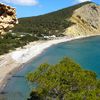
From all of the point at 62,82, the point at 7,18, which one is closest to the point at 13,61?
the point at 62,82

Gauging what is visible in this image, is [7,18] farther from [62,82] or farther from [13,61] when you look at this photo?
[13,61]

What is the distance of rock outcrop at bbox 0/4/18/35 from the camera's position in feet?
81.0

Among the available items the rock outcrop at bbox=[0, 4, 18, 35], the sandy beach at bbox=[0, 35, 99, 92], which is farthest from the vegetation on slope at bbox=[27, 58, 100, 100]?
the sandy beach at bbox=[0, 35, 99, 92]

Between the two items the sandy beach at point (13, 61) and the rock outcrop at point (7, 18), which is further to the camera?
the sandy beach at point (13, 61)

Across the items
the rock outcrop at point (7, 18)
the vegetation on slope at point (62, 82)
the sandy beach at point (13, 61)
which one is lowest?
→ the sandy beach at point (13, 61)

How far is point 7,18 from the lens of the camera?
2466 centimetres

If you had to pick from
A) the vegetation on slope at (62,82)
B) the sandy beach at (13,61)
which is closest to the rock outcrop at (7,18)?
the vegetation on slope at (62,82)

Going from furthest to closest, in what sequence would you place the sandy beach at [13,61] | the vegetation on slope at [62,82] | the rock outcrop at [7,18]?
the sandy beach at [13,61] < the vegetation on slope at [62,82] < the rock outcrop at [7,18]

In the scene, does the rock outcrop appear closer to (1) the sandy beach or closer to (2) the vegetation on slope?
(2) the vegetation on slope

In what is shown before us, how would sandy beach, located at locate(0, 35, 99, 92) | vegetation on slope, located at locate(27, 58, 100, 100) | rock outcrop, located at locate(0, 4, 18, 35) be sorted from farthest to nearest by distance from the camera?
sandy beach, located at locate(0, 35, 99, 92) → vegetation on slope, located at locate(27, 58, 100, 100) → rock outcrop, located at locate(0, 4, 18, 35)

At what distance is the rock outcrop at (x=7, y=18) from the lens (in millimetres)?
24688

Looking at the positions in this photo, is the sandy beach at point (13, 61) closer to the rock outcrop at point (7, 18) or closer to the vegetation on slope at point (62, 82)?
the vegetation on slope at point (62, 82)

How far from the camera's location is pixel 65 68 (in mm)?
37844

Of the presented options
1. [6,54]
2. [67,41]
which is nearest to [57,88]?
[6,54]
